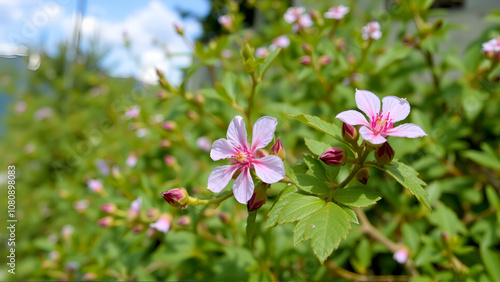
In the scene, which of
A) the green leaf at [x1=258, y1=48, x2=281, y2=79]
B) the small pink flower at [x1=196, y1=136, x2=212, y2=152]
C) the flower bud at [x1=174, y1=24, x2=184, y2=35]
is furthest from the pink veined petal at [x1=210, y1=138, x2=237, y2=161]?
the small pink flower at [x1=196, y1=136, x2=212, y2=152]

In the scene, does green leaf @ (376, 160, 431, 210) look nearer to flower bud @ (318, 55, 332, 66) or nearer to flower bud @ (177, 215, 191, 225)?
flower bud @ (177, 215, 191, 225)

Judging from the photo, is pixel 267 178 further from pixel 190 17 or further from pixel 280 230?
pixel 190 17

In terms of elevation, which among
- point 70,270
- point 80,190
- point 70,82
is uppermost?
point 70,270

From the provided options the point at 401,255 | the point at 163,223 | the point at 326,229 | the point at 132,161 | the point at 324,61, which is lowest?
the point at 132,161

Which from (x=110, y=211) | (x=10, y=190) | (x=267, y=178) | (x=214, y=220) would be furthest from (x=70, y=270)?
(x=10, y=190)

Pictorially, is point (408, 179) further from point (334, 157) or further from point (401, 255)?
point (401, 255)

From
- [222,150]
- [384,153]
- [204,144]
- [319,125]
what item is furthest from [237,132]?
[204,144]
